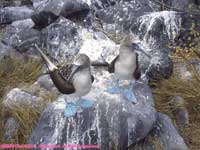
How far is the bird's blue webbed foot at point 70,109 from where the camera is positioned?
4.58 metres

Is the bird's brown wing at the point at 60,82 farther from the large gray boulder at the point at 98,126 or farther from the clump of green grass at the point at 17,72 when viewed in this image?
the clump of green grass at the point at 17,72

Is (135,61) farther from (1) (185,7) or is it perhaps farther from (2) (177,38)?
(1) (185,7)

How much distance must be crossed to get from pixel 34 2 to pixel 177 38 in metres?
3.38

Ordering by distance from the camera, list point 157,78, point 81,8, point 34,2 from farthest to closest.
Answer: point 34,2 → point 81,8 → point 157,78

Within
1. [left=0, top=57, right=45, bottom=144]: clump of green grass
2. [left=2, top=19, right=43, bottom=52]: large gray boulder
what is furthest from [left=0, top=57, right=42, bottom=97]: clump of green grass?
[left=2, top=19, right=43, bottom=52]: large gray boulder

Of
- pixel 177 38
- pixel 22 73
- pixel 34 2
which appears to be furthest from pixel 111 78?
pixel 34 2

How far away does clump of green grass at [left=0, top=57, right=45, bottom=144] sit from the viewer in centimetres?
511

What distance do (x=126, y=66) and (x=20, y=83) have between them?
6.88 feet

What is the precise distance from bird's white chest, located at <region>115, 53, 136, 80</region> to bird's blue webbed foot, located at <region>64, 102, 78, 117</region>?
0.55 m

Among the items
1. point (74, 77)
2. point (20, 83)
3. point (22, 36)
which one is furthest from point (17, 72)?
point (74, 77)

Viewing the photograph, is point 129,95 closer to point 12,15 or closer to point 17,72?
point 17,72

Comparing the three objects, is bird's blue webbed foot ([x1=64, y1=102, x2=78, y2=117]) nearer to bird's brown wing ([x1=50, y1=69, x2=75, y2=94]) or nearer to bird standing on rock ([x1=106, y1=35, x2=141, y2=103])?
bird's brown wing ([x1=50, y1=69, x2=75, y2=94])

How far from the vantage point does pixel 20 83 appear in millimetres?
6137

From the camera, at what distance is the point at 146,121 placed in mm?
4676
